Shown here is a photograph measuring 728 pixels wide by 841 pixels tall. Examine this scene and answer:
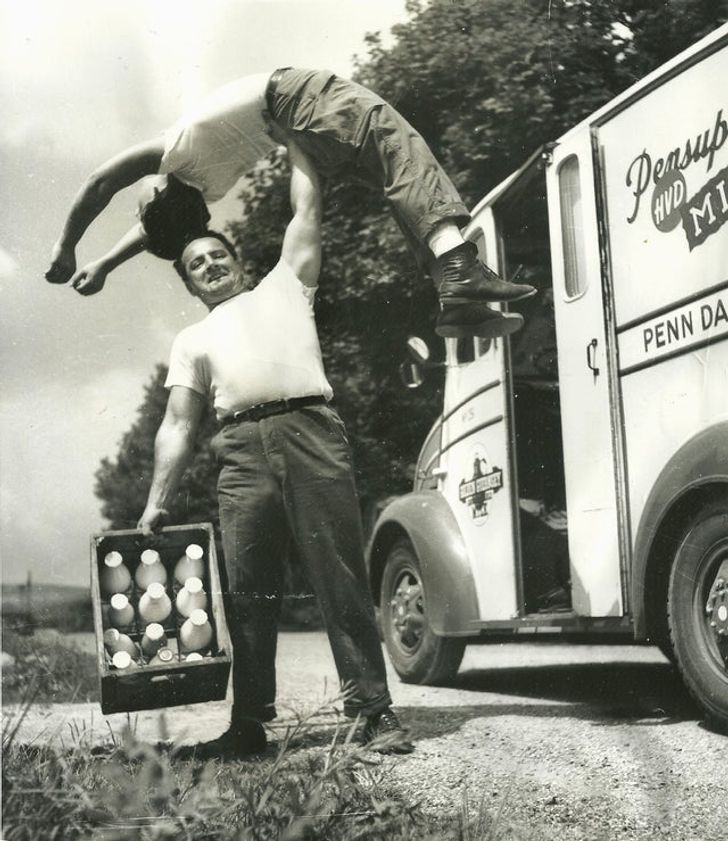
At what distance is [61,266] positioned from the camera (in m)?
3.64

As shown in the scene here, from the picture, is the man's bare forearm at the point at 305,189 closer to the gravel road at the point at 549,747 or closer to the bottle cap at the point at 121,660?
the gravel road at the point at 549,747

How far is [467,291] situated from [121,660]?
1542mm

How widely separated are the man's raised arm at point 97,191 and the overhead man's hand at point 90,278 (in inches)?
1.1

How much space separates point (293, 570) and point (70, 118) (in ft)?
5.43

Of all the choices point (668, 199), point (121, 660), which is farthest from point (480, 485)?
point (121, 660)

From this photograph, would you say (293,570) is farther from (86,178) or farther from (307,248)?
(86,178)

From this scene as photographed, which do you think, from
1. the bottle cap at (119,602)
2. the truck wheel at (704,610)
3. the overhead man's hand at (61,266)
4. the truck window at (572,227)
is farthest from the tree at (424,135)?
the truck wheel at (704,610)

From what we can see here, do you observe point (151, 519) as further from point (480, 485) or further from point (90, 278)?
point (480, 485)

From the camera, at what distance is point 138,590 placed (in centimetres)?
338

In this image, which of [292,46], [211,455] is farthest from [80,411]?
[292,46]

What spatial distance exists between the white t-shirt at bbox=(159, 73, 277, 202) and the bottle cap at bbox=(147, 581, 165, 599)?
124 cm

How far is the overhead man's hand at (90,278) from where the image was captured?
143 inches

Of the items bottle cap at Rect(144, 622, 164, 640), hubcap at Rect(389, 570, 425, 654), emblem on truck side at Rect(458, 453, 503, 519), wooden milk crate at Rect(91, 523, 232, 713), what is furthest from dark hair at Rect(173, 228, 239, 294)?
hubcap at Rect(389, 570, 425, 654)

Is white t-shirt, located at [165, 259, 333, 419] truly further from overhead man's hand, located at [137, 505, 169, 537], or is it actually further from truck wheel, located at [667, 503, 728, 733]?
truck wheel, located at [667, 503, 728, 733]
